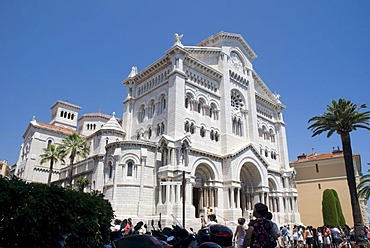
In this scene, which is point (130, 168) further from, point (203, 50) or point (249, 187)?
point (203, 50)

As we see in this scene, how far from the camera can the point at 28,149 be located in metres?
45.8

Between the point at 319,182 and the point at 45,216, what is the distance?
1832 inches

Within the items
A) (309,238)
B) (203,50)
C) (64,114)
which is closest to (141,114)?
(203,50)

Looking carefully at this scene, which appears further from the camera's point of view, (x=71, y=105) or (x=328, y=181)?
(x=71, y=105)

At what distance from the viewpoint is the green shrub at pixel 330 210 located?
119ft

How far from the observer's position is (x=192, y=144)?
30.6m

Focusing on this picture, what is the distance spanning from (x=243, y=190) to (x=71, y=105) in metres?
45.6

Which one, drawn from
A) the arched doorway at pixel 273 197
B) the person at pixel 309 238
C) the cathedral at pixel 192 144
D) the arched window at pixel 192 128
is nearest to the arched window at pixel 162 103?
the cathedral at pixel 192 144

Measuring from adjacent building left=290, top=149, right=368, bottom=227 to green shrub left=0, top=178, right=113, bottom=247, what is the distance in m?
43.9

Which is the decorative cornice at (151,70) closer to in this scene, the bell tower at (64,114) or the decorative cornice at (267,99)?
the decorative cornice at (267,99)

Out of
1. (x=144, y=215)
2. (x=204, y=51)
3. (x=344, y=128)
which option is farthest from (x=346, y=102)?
(x=144, y=215)

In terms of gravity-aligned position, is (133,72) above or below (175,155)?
above

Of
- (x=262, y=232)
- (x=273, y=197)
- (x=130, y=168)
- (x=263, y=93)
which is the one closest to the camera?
(x=262, y=232)

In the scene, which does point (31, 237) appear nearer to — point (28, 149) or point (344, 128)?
point (344, 128)
